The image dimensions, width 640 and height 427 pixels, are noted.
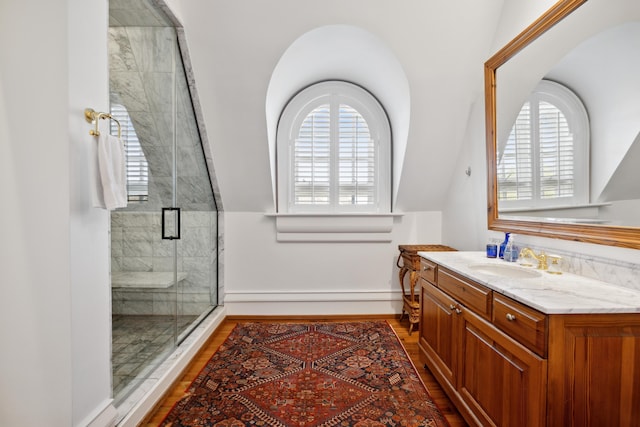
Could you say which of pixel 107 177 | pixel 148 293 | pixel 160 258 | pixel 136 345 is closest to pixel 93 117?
pixel 107 177

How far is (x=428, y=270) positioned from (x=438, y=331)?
15.6 inches

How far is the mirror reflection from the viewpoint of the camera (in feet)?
4.10

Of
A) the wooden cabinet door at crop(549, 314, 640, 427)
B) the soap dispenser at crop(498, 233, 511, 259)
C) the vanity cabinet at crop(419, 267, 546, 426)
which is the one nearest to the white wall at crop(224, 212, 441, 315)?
the vanity cabinet at crop(419, 267, 546, 426)

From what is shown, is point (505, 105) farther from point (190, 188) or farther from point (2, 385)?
point (2, 385)

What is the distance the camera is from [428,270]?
2078mm

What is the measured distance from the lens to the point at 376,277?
3.11 m

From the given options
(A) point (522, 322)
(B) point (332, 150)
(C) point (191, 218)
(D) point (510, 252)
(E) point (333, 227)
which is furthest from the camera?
(B) point (332, 150)

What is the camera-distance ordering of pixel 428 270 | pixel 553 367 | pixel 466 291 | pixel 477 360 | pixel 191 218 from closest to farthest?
pixel 553 367, pixel 477 360, pixel 466 291, pixel 428 270, pixel 191 218

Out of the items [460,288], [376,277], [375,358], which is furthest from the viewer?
[376,277]

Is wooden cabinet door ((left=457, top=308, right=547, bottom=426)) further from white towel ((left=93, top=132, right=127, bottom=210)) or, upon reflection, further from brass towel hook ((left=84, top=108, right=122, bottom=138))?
brass towel hook ((left=84, top=108, right=122, bottom=138))

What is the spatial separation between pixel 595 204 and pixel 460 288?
724 mm

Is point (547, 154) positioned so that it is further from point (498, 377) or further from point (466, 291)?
point (498, 377)

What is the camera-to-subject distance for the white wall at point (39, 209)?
1123 mm

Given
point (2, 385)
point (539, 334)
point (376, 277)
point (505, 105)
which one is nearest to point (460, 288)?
point (539, 334)
